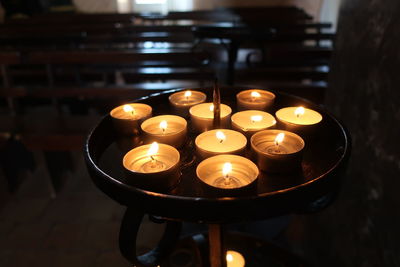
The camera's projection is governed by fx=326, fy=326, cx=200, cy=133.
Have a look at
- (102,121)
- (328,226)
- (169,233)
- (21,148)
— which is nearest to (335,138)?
(169,233)

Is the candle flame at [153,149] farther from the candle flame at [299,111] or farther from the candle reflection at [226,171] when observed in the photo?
the candle flame at [299,111]

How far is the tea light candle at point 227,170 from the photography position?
34.1 inches

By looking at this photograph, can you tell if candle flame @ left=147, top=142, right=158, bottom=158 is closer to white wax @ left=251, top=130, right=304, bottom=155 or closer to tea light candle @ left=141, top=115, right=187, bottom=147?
tea light candle @ left=141, top=115, right=187, bottom=147

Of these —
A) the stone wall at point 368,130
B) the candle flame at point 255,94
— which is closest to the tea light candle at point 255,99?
the candle flame at point 255,94

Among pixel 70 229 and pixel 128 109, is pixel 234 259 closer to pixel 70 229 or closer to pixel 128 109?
pixel 128 109

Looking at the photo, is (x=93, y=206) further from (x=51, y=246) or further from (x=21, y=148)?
(x=21, y=148)

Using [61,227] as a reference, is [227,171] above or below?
above

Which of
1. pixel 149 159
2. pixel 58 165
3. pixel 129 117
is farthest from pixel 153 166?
pixel 58 165

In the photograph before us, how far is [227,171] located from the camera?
863mm

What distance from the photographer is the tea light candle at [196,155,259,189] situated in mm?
867

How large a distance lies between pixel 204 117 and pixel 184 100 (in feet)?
0.76

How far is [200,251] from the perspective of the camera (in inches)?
61.6

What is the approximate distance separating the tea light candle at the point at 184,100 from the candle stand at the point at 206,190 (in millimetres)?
71

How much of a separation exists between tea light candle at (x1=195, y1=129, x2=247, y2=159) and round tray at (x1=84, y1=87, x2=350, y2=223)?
0.06 metres
